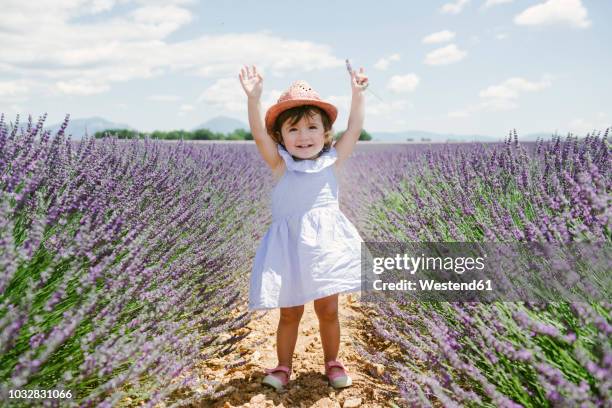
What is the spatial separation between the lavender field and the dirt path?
0.11 metres

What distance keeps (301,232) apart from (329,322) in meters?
0.42

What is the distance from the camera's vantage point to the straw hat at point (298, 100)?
2.25 m

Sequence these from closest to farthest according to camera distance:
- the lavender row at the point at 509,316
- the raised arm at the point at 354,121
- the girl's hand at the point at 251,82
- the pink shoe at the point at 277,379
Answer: the lavender row at the point at 509,316 < the pink shoe at the point at 277,379 < the girl's hand at the point at 251,82 < the raised arm at the point at 354,121

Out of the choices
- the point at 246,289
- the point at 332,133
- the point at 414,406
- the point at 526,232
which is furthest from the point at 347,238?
A: the point at 246,289

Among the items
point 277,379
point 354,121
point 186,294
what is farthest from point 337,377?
point 354,121

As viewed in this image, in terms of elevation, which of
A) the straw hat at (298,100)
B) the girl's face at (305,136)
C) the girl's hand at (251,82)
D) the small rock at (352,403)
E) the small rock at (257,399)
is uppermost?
the girl's hand at (251,82)

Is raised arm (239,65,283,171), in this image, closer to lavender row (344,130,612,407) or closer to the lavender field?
the lavender field

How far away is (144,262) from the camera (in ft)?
6.50

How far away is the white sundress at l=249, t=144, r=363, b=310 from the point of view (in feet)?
6.99

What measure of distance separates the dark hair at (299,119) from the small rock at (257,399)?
1.11m

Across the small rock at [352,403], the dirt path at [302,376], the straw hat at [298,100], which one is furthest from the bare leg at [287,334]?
the straw hat at [298,100]

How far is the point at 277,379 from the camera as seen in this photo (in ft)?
7.32

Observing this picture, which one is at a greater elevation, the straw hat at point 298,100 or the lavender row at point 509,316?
the straw hat at point 298,100

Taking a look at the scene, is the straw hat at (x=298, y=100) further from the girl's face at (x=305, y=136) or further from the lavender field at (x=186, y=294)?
the lavender field at (x=186, y=294)
